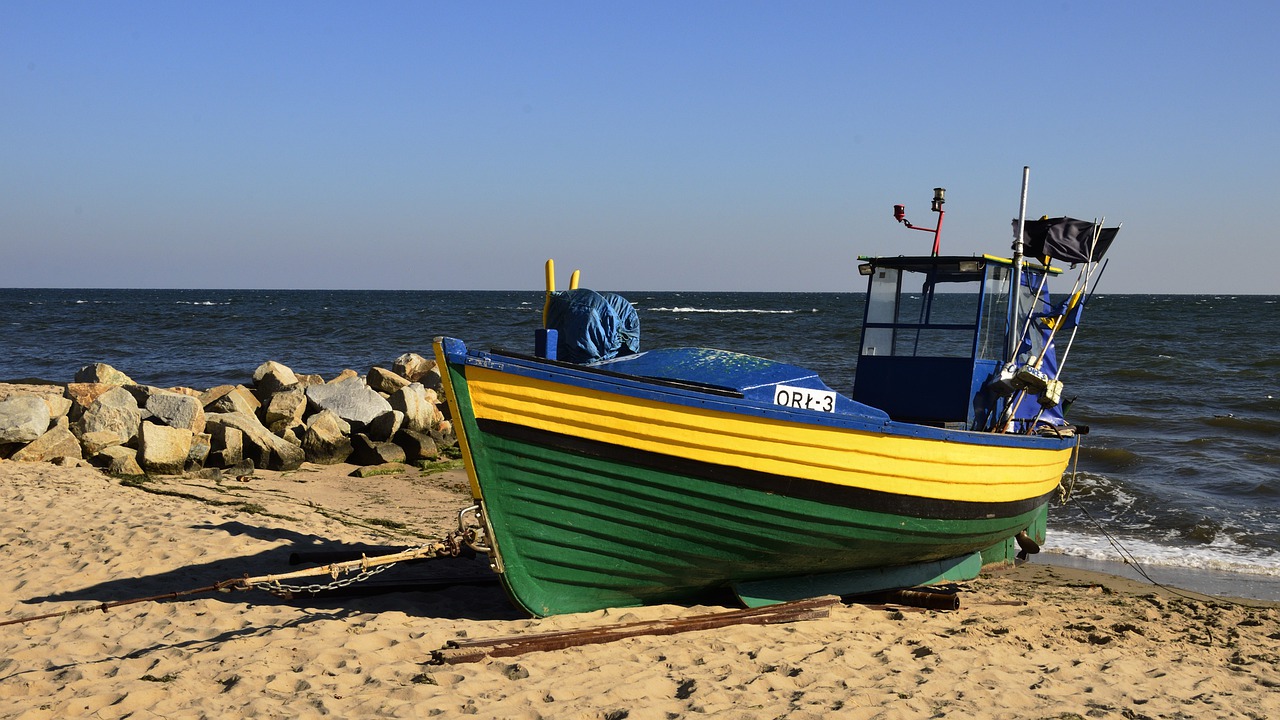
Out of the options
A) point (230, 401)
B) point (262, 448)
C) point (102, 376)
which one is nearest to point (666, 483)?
point (262, 448)

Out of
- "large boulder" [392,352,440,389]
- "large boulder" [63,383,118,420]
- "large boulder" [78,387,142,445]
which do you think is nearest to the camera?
"large boulder" [78,387,142,445]

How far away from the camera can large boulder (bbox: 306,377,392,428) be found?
1399 centimetres

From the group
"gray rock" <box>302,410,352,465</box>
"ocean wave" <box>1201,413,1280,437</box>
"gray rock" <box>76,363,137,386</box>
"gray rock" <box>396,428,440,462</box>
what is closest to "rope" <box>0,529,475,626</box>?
"gray rock" <box>302,410,352,465</box>

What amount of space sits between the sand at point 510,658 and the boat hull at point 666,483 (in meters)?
0.40

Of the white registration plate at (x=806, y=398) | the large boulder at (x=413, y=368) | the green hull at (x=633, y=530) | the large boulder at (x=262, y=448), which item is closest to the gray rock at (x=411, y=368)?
the large boulder at (x=413, y=368)

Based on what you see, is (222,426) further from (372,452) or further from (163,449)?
(372,452)

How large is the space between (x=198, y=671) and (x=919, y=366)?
18.4 feet

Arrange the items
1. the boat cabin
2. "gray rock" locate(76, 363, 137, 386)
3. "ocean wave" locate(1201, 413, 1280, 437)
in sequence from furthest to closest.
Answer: "ocean wave" locate(1201, 413, 1280, 437) < "gray rock" locate(76, 363, 137, 386) < the boat cabin

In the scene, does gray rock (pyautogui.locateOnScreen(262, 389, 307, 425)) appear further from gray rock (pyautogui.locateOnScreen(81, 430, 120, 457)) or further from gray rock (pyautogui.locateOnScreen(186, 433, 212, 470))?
gray rock (pyautogui.locateOnScreen(81, 430, 120, 457))

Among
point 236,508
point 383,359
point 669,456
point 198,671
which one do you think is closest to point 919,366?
point 669,456

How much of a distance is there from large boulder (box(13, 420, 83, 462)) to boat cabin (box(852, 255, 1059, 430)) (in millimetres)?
8664

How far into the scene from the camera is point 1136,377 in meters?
26.2

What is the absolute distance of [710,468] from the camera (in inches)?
236

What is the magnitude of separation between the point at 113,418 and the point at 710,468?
28.6ft
